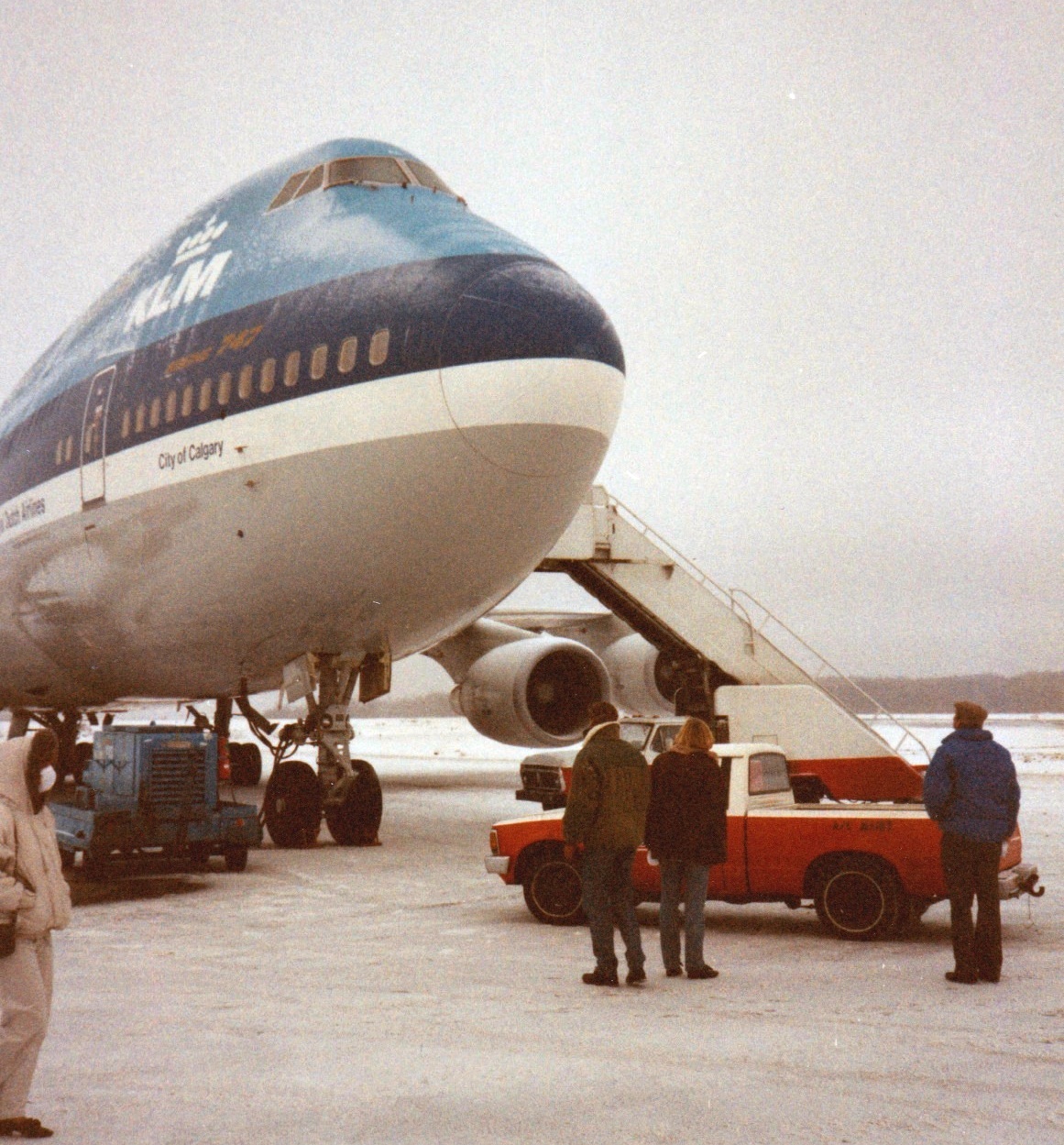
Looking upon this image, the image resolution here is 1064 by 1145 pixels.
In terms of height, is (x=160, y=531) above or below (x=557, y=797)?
above

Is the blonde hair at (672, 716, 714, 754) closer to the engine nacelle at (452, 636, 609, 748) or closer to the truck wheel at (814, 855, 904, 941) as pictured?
the truck wheel at (814, 855, 904, 941)

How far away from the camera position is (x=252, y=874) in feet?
35.6

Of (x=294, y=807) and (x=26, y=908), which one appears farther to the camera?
(x=294, y=807)

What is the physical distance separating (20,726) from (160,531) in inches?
439

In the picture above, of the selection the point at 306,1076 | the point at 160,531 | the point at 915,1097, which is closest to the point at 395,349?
the point at 160,531

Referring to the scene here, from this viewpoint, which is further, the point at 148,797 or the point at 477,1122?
the point at 148,797

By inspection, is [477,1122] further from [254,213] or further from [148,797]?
[254,213]

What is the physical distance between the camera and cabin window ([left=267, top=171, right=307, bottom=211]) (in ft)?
39.0

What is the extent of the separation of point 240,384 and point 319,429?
1165 millimetres

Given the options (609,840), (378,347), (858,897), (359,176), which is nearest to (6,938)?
(609,840)

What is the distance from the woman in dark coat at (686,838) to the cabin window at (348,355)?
4664 mm

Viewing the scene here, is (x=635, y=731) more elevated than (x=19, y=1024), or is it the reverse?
(x=635, y=731)

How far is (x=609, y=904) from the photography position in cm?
666

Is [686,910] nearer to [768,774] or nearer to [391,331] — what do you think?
[768,774]
